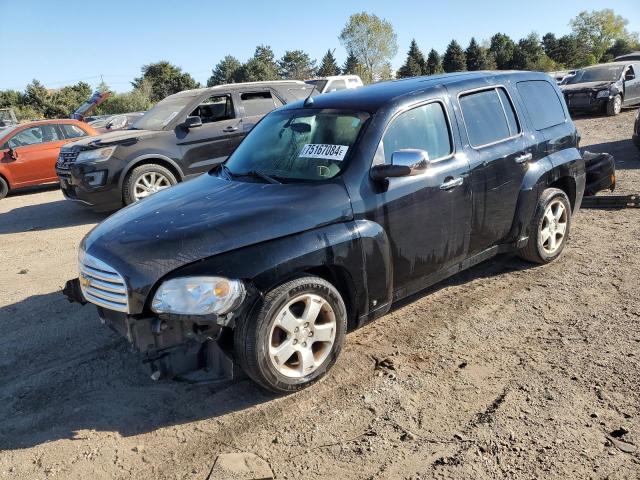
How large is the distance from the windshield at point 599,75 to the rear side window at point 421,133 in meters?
16.1

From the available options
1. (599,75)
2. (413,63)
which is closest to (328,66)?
(413,63)

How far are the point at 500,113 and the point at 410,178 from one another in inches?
55.1

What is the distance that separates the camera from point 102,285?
10.3 feet

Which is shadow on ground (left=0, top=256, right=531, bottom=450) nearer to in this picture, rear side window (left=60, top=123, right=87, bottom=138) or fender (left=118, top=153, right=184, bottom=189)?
fender (left=118, top=153, right=184, bottom=189)

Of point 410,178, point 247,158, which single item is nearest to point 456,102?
point 410,178

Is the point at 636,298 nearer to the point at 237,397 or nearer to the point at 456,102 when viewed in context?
the point at 456,102

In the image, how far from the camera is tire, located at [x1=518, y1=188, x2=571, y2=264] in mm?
4832

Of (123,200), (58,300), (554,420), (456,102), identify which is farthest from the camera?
(123,200)

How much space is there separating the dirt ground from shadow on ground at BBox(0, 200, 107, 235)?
4.16 metres

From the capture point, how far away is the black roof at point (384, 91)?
3.90 metres

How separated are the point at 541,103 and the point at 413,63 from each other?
65.5 meters

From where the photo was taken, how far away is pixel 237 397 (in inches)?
130

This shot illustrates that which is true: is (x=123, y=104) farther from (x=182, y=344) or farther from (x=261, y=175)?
(x=182, y=344)

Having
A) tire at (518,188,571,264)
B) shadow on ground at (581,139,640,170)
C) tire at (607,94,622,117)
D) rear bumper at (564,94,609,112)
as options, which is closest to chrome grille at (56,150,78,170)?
tire at (518,188,571,264)
